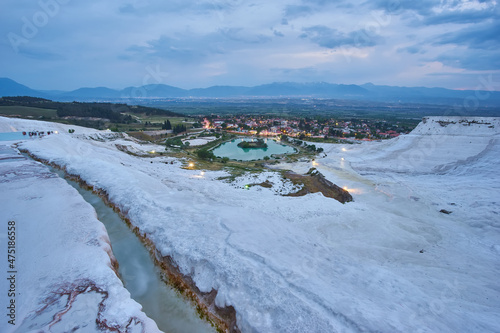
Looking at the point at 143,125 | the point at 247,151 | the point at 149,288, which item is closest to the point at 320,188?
the point at 149,288

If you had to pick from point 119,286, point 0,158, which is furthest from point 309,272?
point 0,158

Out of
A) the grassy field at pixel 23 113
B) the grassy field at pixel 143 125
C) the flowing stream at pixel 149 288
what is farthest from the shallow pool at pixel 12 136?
the grassy field at pixel 23 113

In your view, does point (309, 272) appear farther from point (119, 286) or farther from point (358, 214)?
point (358, 214)

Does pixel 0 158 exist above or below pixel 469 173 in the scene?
above

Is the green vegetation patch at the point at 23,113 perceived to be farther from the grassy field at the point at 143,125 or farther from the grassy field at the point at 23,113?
the grassy field at the point at 143,125

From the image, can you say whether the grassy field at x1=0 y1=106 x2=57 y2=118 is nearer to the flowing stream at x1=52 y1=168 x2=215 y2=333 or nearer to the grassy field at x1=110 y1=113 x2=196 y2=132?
the grassy field at x1=110 y1=113 x2=196 y2=132

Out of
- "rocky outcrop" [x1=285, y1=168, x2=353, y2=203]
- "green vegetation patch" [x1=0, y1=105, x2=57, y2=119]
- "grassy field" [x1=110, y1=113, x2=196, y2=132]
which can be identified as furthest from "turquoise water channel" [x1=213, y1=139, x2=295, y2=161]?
"green vegetation patch" [x1=0, y1=105, x2=57, y2=119]

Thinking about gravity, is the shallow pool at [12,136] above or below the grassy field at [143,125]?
above
